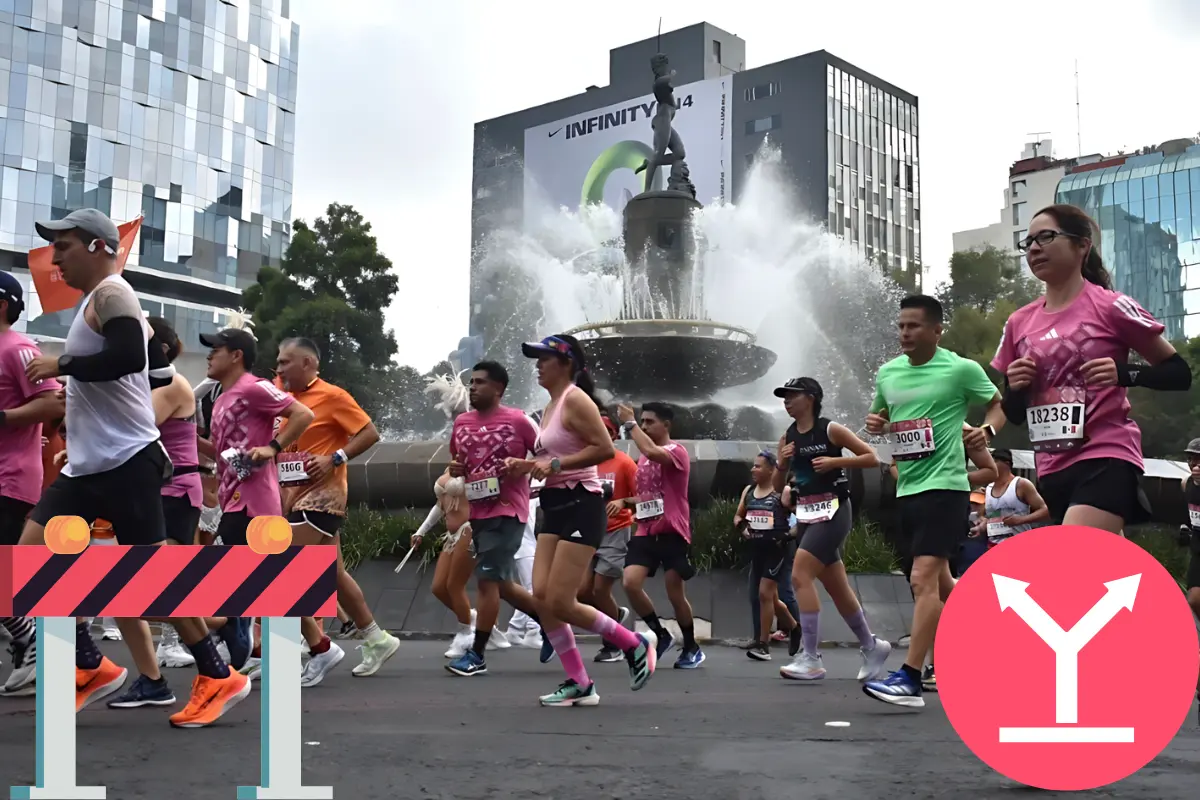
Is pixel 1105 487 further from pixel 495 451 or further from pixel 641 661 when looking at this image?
pixel 495 451

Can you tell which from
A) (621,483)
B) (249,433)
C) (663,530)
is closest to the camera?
(249,433)

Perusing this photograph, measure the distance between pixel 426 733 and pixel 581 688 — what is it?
1355 mm

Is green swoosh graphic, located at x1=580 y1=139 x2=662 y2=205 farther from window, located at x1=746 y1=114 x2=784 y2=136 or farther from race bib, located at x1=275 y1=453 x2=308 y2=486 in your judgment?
race bib, located at x1=275 y1=453 x2=308 y2=486

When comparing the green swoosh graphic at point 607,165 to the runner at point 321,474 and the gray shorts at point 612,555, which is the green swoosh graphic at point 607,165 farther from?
the runner at point 321,474

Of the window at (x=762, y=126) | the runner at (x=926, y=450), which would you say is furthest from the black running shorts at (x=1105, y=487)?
the window at (x=762, y=126)

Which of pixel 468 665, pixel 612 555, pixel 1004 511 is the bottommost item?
pixel 468 665

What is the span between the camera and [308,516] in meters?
7.72

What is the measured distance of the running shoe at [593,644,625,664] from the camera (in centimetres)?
991

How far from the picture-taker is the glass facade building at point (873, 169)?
80.9 m

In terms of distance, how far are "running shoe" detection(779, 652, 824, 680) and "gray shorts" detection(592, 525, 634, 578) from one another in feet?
6.48

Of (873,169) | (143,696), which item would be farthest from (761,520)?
(873,169)

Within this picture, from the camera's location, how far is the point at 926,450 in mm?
6352

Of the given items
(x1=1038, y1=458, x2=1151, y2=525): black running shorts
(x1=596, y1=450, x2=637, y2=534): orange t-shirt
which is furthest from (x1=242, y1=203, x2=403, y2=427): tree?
(x1=1038, y1=458, x2=1151, y2=525): black running shorts

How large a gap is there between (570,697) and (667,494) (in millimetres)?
3036
